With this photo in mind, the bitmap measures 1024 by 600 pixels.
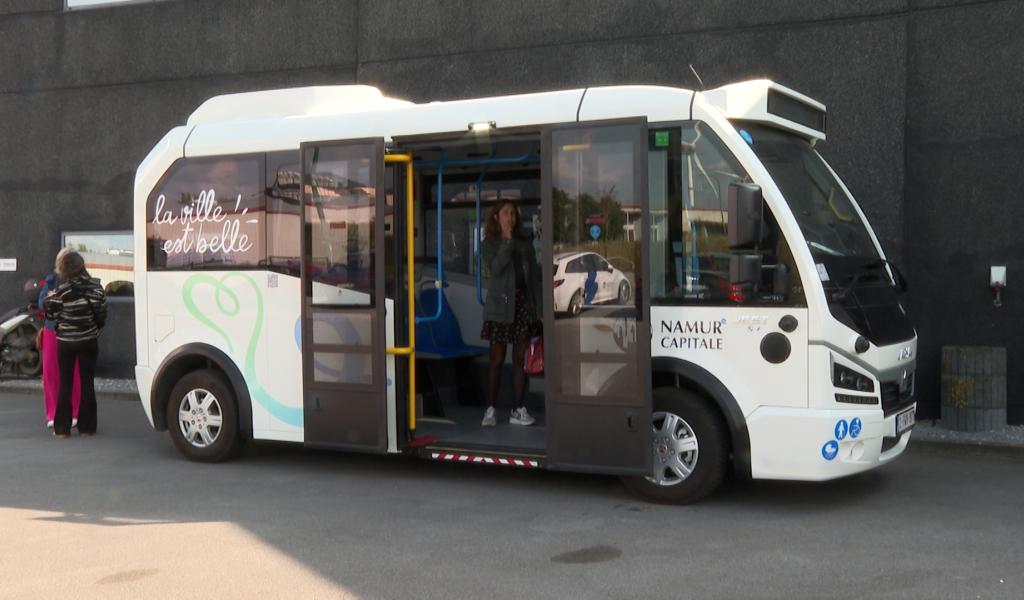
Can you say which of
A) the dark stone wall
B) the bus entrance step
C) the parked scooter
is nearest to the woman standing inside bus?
the bus entrance step

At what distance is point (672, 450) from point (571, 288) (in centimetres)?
123

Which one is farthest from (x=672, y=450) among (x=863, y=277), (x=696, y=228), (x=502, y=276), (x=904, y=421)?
(x=502, y=276)

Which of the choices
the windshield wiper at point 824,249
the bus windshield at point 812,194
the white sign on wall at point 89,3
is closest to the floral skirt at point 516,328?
the bus windshield at point 812,194

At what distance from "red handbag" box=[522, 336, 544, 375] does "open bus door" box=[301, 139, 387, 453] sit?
1257 millimetres

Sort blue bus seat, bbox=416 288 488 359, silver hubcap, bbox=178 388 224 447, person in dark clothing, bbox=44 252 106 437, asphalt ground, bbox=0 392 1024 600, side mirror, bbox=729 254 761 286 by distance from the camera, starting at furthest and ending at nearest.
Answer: person in dark clothing, bbox=44 252 106 437 → blue bus seat, bbox=416 288 488 359 → silver hubcap, bbox=178 388 224 447 → side mirror, bbox=729 254 761 286 → asphalt ground, bbox=0 392 1024 600

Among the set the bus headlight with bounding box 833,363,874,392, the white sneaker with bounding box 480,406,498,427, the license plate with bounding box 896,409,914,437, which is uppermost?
the bus headlight with bounding box 833,363,874,392

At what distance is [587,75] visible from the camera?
12.0 metres

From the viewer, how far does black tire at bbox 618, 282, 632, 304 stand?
22.5ft

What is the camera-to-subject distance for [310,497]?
24.8ft

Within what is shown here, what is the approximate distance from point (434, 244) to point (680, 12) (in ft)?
12.6

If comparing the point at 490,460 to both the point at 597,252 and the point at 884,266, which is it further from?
the point at 884,266

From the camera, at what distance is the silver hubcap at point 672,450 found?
6.91 m

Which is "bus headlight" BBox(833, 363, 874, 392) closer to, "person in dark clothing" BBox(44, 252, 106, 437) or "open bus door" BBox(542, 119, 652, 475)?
"open bus door" BBox(542, 119, 652, 475)

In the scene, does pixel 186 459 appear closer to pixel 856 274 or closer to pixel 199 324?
pixel 199 324
